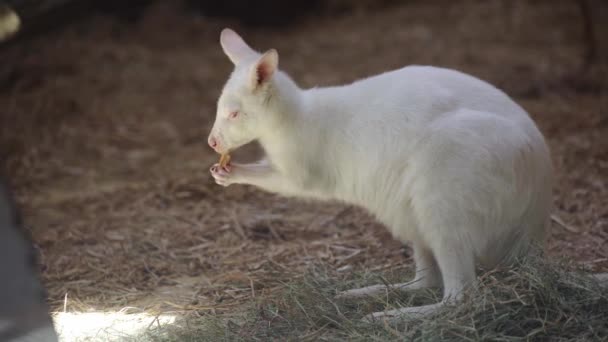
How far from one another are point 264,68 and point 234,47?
0.47 meters

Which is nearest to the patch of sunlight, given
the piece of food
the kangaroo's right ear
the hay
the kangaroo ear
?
→ the hay

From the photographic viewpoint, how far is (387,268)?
425 cm

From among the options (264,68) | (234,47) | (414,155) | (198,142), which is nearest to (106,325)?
(264,68)

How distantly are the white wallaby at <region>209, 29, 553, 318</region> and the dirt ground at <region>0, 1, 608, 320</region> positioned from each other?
1.92 feet

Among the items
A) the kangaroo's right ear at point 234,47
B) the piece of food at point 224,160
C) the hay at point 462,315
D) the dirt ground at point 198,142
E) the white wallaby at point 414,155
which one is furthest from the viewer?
the dirt ground at point 198,142

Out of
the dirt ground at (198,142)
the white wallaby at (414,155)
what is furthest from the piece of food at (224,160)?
the dirt ground at (198,142)

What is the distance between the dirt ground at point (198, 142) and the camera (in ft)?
14.4

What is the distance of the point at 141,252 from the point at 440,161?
2.15 metres

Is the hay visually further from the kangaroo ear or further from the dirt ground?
the kangaroo ear

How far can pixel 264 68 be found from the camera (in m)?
3.60

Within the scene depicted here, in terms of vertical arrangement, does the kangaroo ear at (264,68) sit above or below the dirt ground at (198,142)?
above

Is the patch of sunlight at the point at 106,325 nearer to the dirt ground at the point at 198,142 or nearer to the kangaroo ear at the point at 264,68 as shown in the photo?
the dirt ground at the point at 198,142

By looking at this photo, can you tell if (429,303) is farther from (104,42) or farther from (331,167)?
(104,42)

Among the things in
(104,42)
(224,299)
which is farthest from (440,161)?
(104,42)
